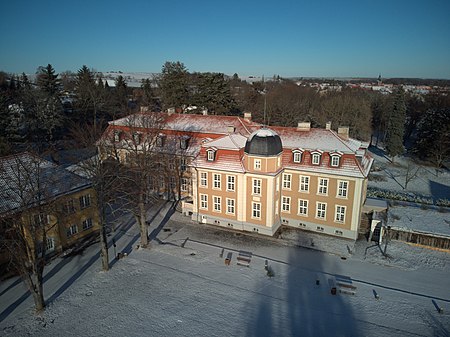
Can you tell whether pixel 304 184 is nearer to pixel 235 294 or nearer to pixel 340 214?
pixel 340 214

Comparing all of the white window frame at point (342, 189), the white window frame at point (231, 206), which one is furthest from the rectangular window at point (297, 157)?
the white window frame at point (231, 206)

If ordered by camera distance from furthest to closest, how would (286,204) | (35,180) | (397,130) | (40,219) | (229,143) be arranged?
1. (397,130)
2. (286,204)
3. (229,143)
4. (35,180)
5. (40,219)

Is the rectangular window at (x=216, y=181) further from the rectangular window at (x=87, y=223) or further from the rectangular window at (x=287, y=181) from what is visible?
the rectangular window at (x=87, y=223)

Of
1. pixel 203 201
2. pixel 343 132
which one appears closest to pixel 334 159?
pixel 343 132

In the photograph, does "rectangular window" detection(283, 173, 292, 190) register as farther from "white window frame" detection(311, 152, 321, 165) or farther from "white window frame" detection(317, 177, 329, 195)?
"white window frame" detection(317, 177, 329, 195)

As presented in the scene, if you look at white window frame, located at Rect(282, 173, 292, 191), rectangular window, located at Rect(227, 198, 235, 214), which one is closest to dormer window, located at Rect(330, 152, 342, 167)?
white window frame, located at Rect(282, 173, 292, 191)

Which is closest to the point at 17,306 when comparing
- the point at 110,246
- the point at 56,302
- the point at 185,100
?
the point at 56,302

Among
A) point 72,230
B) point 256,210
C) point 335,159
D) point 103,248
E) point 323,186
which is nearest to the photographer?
point 103,248

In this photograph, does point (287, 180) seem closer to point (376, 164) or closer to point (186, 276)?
point (186, 276)
